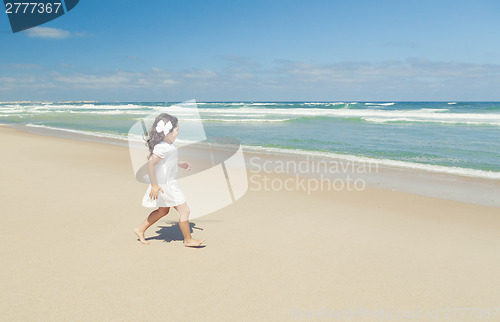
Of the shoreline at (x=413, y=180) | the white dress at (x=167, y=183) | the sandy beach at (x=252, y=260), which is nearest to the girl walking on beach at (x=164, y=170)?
the white dress at (x=167, y=183)

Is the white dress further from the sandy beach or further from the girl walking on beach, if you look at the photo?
the sandy beach

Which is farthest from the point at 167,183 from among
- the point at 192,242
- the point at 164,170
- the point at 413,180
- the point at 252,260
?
the point at 413,180

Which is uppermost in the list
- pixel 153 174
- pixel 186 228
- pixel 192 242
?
pixel 153 174

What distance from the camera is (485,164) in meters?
9.11

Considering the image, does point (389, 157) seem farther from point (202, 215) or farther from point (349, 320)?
point (349, 320)

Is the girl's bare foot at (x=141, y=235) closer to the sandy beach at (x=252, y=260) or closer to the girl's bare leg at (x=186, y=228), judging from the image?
→ the sandy beach at (x=252, y=260)

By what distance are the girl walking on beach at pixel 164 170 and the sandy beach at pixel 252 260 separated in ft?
1.47

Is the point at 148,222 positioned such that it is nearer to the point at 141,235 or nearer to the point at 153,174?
the point at 141,235

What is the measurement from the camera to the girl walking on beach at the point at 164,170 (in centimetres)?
350

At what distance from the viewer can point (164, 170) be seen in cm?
362

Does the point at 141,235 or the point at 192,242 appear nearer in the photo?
the point at 192,242

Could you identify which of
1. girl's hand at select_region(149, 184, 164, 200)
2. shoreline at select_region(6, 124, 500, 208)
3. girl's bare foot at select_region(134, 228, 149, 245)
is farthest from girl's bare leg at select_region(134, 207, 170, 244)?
shoreline at select_region(6, 124, 500, 208)

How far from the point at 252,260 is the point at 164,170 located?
4.17 feet

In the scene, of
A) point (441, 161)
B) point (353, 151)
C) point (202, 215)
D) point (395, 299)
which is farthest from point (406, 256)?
point (353, 151)
